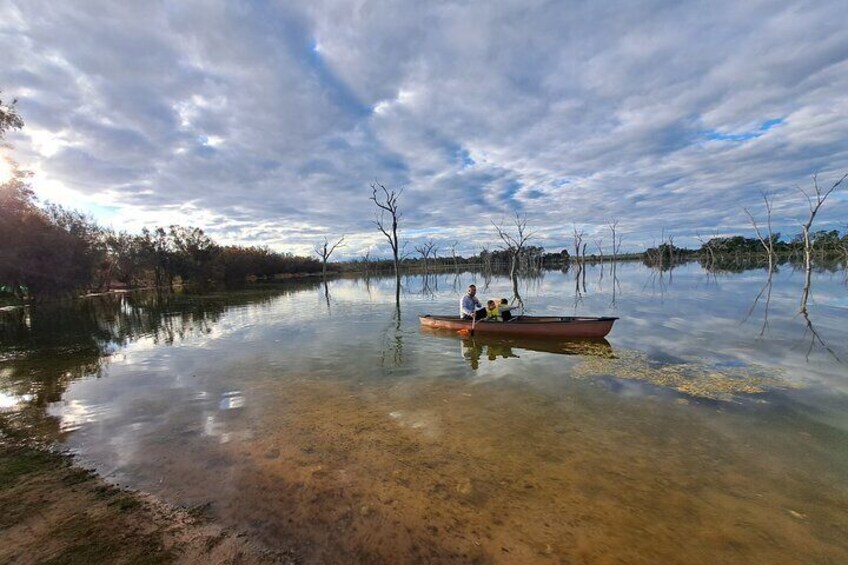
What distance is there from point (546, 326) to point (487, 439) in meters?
7.23

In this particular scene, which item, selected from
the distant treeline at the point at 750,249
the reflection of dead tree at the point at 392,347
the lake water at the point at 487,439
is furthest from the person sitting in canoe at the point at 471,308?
the distant treeline at the point at 750,249

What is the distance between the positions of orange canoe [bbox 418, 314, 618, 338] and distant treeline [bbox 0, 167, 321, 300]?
29338 millimetres

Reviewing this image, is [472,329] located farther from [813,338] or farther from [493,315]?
[813,338]

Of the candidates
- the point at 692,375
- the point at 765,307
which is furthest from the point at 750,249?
the point at 692,375

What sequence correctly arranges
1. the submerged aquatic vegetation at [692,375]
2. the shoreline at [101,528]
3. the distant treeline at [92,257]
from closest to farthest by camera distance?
the shoreline at [101,528] < the submerged aquatic vegetation at [692,375] < the distant treeline at [92,257]

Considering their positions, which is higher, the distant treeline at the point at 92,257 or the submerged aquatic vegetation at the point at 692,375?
the distant treeline at the point at 92,257

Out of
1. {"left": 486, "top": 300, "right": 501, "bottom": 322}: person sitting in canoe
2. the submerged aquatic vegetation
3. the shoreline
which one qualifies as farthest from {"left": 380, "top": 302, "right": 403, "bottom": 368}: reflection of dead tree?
the shoreline

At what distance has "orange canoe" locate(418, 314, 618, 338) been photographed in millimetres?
11633

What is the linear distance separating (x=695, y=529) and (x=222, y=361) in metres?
11.1

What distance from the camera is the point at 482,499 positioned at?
4203mm

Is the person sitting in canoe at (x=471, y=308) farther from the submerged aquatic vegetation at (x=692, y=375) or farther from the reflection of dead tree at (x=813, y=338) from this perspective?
the reflection of dead tree at (x=813, y=338)

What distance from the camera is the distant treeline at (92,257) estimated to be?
2638 cm

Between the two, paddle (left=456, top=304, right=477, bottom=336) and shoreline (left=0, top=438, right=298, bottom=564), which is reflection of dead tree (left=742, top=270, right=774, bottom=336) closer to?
paddle (left=456, top=304, right=477, bottom=336)

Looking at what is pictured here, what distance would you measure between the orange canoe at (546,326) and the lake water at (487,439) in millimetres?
602
